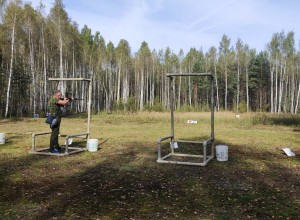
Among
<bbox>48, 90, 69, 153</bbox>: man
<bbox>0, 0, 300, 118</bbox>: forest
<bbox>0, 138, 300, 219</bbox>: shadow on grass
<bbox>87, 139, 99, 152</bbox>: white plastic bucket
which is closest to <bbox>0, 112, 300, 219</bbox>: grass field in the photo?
<bbox>0, 138, 300, 219</bbox>: shadow on grass

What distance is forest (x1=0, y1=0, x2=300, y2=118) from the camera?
30.8m

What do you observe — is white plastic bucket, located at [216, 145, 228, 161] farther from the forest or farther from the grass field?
the forest

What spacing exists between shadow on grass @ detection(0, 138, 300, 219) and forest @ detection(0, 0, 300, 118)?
21748mm

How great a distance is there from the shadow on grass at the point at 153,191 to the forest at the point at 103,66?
2175 centimetres

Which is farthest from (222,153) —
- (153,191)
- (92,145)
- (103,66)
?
(103,66)

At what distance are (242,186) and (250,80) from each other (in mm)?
53374

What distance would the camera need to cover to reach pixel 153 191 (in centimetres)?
634

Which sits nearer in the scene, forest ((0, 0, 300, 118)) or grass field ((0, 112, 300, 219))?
grass field ((0, 112, 300, 219))

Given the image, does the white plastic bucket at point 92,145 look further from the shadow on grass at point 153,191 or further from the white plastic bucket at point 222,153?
the white plastic bucket at point 222,153

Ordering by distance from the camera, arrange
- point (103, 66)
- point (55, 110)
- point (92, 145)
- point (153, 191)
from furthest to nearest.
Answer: point (103, 66), point (92, 145), point (55, 110), point (153, 191)

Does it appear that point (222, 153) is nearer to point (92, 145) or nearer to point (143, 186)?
point (143, 186)

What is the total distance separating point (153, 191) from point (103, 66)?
45.7 m

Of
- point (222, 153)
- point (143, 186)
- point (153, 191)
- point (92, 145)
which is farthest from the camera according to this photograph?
point (92, 145)

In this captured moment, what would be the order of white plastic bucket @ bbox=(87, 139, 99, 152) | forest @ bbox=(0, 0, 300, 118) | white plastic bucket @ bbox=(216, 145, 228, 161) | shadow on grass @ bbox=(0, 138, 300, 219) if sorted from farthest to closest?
forest @ bbox=(0, 0, 300, 118) < white plastic bucket @ bbox=(87, 139, 99, 152) < white plastic bucket @ bbox=(216, 145, 228, 161) < shadow on grass @ bbox=(0, 138, 300, 219)
